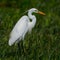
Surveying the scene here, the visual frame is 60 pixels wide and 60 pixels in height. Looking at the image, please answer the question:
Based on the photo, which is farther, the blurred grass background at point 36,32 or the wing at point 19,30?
the wing at point 19,30

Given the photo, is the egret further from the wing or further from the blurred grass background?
the blurred grass background

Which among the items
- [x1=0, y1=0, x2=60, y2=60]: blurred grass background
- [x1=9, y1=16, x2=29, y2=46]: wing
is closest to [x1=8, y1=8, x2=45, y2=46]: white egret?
[x1=9, y1=16, x2=29, y2=46]: wing

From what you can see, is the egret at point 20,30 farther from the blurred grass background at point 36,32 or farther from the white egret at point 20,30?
the blurred grass background at point 36,32

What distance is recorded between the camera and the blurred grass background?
794 cm

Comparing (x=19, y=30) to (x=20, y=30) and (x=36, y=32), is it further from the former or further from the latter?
(x=36, y=32)

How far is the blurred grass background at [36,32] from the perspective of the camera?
7941 millimetres

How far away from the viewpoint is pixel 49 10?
12312 millimetres

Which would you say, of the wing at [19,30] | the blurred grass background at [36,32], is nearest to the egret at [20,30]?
the wing at [19,30]

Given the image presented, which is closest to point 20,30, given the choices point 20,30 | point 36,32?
point 20,30

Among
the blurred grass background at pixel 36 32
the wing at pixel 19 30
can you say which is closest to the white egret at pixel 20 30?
the wing at pixel 19 30

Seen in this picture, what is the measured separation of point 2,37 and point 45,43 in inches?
33.9

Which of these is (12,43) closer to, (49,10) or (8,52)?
(8,52)

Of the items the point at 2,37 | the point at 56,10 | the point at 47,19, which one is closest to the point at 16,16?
the point at 47,19

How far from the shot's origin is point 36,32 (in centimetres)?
991
